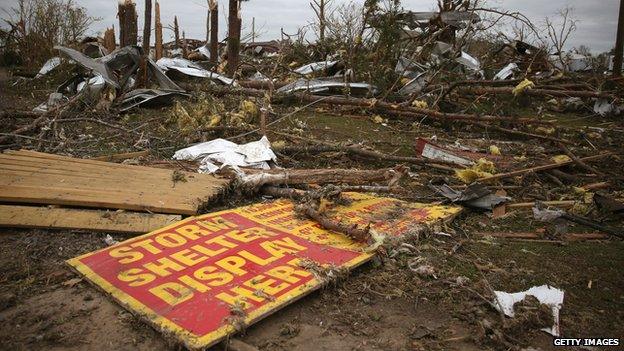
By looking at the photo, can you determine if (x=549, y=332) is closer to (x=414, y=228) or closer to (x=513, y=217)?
(x=414, y=228)

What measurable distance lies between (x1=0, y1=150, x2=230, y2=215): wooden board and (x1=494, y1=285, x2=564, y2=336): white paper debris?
205cm

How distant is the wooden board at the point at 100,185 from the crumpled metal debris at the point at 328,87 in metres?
5.18

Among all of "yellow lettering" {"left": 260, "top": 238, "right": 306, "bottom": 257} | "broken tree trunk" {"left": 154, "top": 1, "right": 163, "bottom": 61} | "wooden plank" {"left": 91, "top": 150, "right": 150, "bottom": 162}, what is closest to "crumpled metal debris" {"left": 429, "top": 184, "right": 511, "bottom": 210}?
"yellow lettering" {"left": 260, "top": 238, "right": 306, "bottom": 257}

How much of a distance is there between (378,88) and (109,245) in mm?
6682

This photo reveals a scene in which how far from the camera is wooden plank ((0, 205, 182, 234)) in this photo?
260cm

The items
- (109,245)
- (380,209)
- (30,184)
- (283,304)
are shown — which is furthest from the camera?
(380,209)

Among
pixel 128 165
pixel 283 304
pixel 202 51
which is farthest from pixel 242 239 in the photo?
pixel 202 51

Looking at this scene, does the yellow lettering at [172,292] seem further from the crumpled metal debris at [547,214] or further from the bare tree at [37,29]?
the bare tree at [37,29]

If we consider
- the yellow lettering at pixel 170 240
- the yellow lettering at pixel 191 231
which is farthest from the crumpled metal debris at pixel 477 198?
the yellow lettering at pixel 170 240

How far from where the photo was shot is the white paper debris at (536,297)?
2.04m

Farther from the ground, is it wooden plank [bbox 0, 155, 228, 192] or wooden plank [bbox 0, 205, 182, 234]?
wooden plank [bbox 0, 155, 228, 192]

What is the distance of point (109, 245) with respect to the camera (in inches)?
100

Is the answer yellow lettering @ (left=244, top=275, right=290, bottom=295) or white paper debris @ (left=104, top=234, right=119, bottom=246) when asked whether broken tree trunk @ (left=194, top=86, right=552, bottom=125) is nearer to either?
yellow lettering @ (left=244, top=275, right=290, bottom=295)

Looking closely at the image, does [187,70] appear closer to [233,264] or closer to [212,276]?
[233,264]
